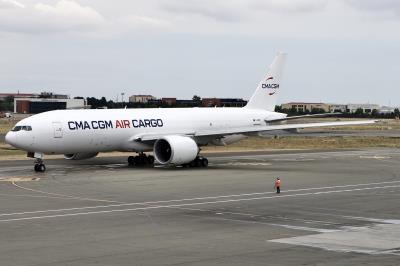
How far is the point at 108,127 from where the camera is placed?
157 feet

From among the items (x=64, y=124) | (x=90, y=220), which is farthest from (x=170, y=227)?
(x=64, y=124)

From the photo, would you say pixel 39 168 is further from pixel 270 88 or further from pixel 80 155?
pixel 270 88

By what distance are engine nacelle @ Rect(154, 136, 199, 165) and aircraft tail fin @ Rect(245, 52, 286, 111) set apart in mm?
13784

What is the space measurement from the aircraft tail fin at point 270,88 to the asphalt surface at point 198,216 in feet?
43.4

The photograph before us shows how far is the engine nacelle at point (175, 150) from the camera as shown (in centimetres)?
4659

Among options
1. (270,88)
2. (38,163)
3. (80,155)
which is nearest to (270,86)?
(270,88)

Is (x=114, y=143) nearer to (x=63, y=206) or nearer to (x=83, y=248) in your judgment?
(x=63, y=206)

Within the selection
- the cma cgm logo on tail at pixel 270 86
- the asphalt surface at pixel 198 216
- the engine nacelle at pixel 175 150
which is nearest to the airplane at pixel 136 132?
the engine nacelle at pixel 175 150

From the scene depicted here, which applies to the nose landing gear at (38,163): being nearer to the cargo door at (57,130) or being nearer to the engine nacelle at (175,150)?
the cargo door at (57,130)

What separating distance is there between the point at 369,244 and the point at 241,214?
7.28m

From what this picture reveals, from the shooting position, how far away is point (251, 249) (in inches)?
762

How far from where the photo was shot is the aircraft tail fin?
60.6 m

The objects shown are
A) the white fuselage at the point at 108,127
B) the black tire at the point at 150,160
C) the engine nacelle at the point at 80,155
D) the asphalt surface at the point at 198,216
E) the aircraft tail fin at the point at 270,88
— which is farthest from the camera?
the aircraft tail fin at the point at 270,88

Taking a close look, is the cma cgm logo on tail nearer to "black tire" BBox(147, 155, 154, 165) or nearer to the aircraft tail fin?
the aircraft tail fin
